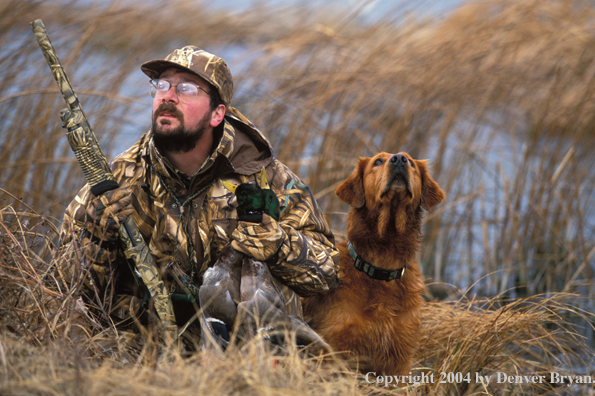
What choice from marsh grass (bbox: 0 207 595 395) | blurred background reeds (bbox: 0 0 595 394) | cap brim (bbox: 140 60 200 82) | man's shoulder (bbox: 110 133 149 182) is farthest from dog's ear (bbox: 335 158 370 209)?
blurred background reeds (bbox: 0 0 595 394)

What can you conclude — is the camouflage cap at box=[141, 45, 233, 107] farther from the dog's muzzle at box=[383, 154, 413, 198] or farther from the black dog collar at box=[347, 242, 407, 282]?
the black dog collar at box=[347, 242, 407, 282]

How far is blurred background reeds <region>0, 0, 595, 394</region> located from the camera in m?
5.58

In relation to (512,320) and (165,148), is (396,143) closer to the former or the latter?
(512,320)

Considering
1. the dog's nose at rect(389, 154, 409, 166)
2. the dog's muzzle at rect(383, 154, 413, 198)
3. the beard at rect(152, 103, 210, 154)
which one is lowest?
the dog's muzzle at rect(383, 154, 413, 198)

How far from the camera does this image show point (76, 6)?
21.7ft

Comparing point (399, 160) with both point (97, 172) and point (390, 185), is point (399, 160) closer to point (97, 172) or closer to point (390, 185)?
point (390, 185)

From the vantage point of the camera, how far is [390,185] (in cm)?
361

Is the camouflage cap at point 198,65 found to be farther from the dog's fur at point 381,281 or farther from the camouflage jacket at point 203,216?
the dog's fur at point 381,281

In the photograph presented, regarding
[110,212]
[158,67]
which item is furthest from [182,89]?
[110,212]

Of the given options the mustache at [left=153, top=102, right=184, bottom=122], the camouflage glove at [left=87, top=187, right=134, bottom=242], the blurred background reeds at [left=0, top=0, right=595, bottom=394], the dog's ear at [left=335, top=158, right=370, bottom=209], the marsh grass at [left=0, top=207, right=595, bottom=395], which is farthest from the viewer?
the blurred background reeds at [left=0, top=0, right=595, bottom=394]

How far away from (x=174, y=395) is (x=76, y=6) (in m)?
5.46

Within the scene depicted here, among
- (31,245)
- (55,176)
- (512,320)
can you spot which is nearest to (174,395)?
(31,245)

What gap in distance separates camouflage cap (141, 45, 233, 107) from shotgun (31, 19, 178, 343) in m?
0.57

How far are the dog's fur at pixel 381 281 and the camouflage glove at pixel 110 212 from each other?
1.21 meters
